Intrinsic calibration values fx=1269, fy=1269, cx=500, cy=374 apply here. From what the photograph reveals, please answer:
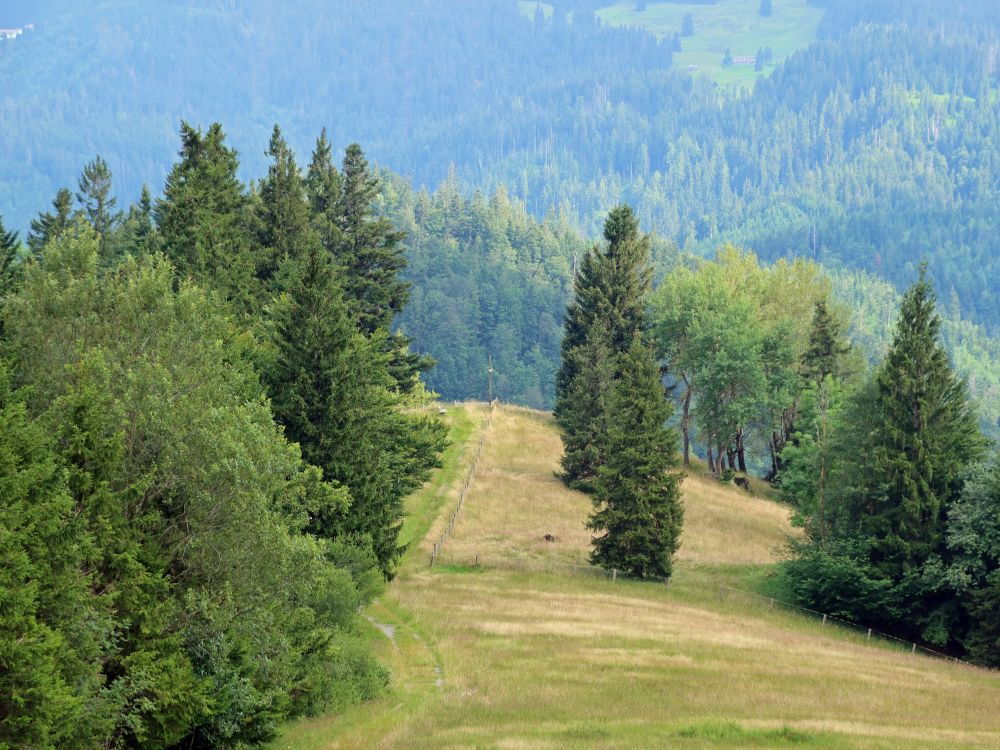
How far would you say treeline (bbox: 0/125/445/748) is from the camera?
1001 inches

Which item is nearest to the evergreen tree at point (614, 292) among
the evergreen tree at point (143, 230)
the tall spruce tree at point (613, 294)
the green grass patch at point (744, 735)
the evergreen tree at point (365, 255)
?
the tall spruce tree at point (613, 294)

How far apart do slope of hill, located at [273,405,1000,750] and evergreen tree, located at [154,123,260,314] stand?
1578 centimetres

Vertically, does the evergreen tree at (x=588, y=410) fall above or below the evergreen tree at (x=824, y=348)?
below

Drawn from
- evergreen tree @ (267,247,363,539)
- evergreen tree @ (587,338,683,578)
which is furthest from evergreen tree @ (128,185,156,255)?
evergreen tree @ (587,338,683,578)

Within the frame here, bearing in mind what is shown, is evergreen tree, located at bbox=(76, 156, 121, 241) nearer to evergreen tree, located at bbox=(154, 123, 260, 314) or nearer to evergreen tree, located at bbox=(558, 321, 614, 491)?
evergreen tree, located at bbox=(154, 123, 260, 314)

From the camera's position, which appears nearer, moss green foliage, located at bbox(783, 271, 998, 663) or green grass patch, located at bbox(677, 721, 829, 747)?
green grass patch, located at bbox(677, 721, 829, 747)

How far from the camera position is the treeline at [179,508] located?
83.5 feet

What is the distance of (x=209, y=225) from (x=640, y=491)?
23739mm

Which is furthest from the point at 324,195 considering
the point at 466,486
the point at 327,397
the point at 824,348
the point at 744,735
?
the point at 744,735

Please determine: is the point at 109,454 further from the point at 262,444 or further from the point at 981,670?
the point at 981,670

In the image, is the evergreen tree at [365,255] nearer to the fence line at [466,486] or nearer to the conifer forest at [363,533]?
the conifer forest at [363,533]

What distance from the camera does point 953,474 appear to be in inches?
2195

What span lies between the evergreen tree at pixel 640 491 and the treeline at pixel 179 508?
38.1 feet

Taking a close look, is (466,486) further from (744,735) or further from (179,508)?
(744,735)
